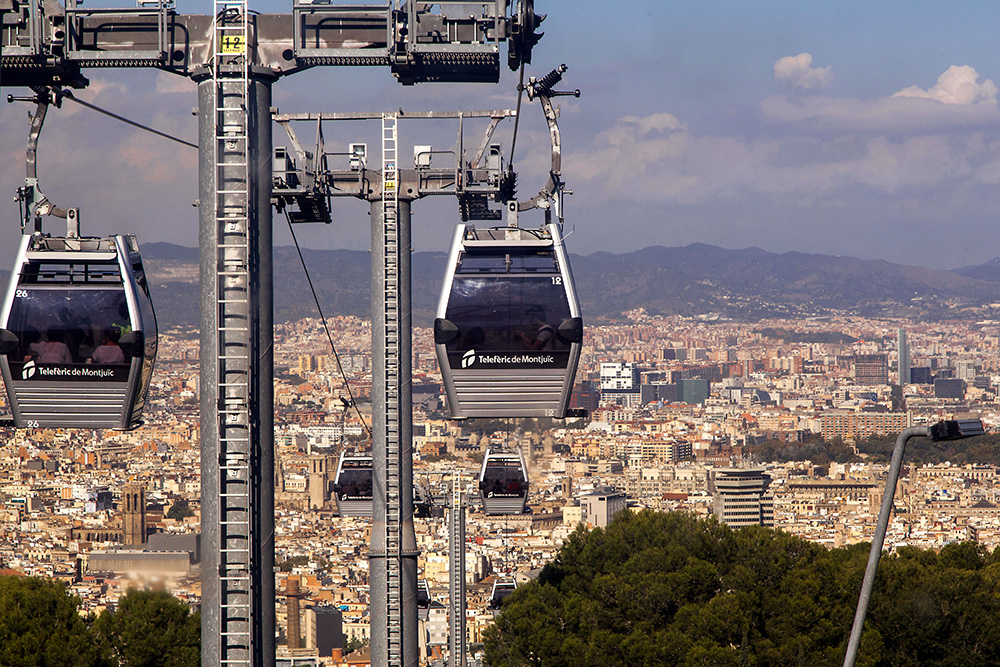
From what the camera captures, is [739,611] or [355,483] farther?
[739,611]

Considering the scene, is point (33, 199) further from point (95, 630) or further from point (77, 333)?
point (95, 630)

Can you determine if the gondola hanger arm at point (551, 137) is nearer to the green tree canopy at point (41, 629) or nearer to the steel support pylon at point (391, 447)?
the steel support pylon at point (391, 447)

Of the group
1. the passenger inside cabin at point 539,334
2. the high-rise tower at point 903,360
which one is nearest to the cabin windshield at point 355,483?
the passenger inside cabin at point 539,334

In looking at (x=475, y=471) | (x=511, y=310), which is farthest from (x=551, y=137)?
(x=475, y=471)

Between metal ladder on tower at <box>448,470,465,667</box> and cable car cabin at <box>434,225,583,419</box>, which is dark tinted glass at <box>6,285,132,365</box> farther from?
metal ladder on tower at <box>448,470,465,667</box>

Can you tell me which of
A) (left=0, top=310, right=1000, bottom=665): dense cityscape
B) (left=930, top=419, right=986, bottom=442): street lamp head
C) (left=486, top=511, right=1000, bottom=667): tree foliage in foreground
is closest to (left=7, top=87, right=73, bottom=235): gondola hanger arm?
(left=930, top=419, right=986, bottom=442): street lamp head

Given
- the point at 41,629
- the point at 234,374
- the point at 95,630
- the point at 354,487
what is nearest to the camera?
the point at 234,374
